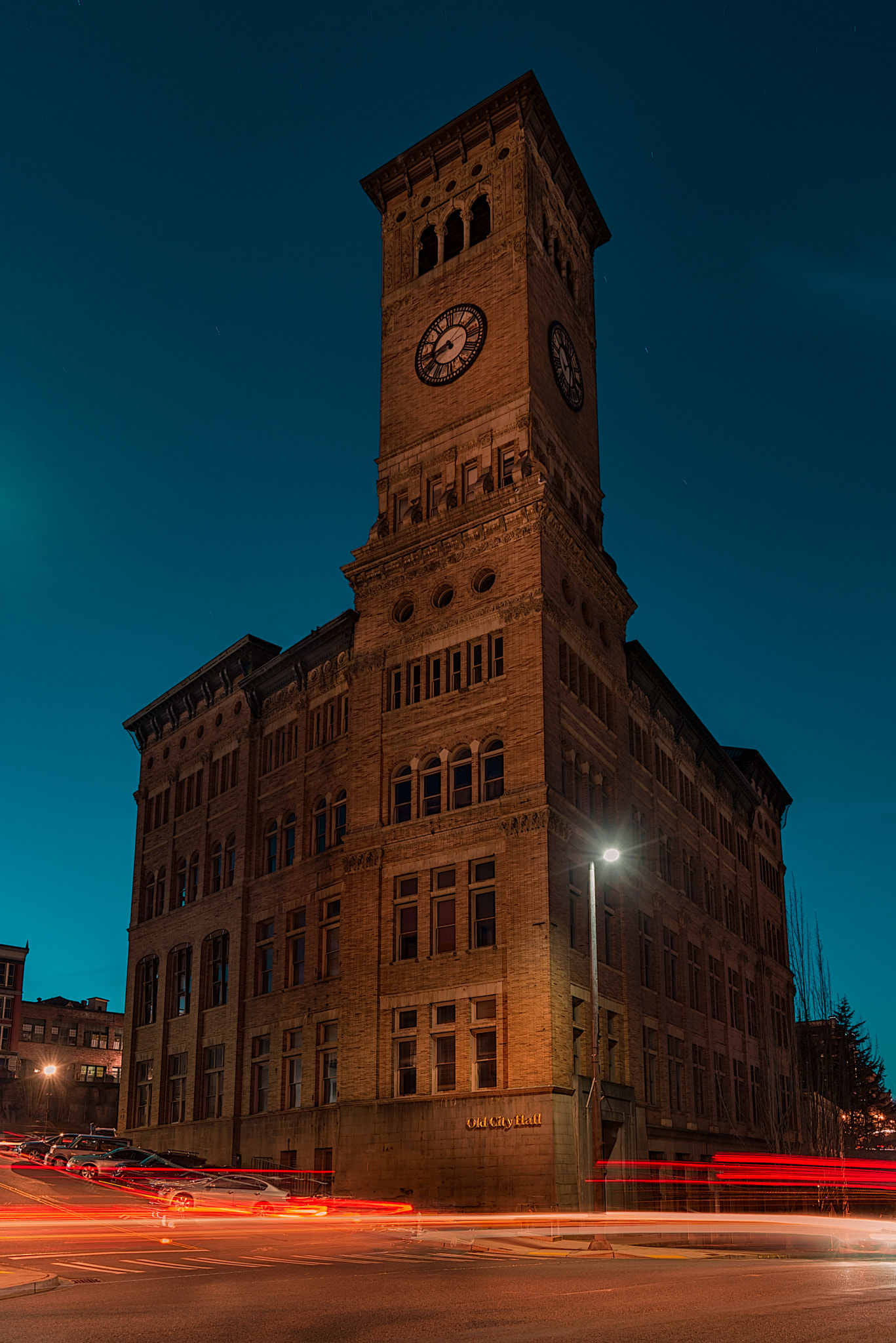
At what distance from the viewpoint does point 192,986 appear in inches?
Answer: 2395

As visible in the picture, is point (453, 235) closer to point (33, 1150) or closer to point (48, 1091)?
point (33, 1150)

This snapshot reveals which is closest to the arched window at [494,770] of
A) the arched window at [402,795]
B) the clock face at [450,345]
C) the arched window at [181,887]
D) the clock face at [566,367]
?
the arched window at [402,795]

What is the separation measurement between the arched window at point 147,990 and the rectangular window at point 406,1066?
23.5 metres

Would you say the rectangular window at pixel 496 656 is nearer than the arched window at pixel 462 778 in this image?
No

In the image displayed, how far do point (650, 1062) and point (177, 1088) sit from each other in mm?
23883

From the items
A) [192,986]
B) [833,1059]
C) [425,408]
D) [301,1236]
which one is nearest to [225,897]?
[192,986]

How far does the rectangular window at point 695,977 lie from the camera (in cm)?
6138

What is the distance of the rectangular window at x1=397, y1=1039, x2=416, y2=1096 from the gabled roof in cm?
4058

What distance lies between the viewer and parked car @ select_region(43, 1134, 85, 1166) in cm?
5375

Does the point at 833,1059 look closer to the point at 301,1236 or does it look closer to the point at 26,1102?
the point at 301,1236

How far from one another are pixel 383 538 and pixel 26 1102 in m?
78.6

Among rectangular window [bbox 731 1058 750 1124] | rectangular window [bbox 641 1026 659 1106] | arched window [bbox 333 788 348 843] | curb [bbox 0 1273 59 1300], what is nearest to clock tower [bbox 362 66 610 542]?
arched window [bbox 333 788 348 843]

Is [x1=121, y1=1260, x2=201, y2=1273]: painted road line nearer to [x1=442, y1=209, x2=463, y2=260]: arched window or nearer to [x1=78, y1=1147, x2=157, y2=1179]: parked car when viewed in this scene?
[x1=78, y1=1147, x2=157, y2=1179]: parked car

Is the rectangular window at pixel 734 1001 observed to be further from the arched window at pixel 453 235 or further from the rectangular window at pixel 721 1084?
the arched window at pixel 453 235
